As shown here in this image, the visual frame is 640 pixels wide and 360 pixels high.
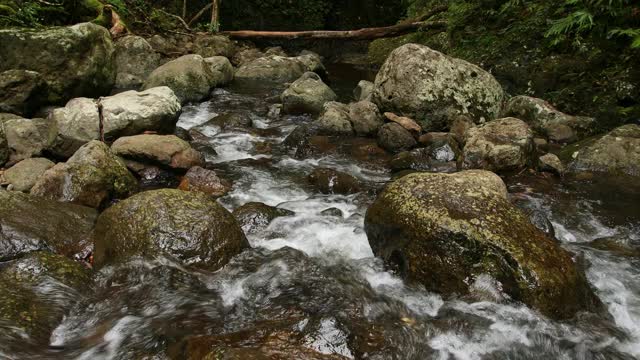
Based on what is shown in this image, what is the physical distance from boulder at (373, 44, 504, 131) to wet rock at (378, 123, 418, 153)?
822mm

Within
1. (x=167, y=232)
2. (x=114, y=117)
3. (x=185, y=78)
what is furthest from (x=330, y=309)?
(x=185, y=78)

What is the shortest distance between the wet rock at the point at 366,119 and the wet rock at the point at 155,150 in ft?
10.7

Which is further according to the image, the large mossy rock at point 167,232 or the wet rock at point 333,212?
the wet rock at point 333,212

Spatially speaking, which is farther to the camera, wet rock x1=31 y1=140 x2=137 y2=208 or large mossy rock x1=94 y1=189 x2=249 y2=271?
wet rock x1=31 y1=140 x2=137 y2=208

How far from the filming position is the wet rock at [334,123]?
877 cm

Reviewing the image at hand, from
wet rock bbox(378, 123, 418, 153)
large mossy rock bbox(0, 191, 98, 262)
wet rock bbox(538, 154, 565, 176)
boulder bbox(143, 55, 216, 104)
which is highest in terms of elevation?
wet rock bbox(538, 154, 565, 176)

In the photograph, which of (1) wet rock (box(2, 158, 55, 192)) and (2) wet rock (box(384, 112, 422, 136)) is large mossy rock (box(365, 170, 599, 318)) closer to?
(2) wet rock (box(384, 112, 422, 136))

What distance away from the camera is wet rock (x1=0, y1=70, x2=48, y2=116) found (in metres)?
7.61

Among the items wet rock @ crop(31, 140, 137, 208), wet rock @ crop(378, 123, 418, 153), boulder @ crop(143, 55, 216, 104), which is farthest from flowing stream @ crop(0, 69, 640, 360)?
boulder @ crop(143, 55, 216, 104)

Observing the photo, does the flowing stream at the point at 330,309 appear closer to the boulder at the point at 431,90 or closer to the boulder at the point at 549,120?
the boulder at the point at 549,120

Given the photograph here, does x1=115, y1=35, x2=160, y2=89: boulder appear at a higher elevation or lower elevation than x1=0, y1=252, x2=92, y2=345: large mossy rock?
lower

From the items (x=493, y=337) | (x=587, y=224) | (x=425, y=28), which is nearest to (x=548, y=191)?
(x=587, y=224)

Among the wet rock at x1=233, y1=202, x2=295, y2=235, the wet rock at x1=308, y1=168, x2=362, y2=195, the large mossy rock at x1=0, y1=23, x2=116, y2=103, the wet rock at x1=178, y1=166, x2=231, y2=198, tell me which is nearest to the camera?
the wet rock at x1=233, y1=202, x2=295, y2=235

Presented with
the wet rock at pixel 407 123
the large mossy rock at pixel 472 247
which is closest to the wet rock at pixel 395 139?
the wet rock at pixel 407 123
